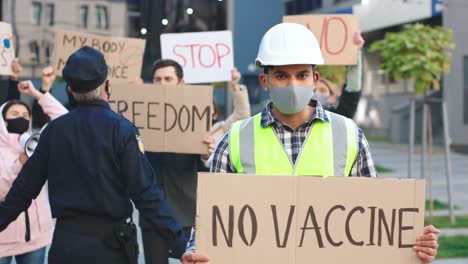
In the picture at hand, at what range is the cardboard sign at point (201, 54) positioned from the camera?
22.1 feet

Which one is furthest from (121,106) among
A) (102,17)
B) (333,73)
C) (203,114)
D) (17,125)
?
(333,73)

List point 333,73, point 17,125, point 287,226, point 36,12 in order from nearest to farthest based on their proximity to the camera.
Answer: point 287,226
point 17,125
point 36,12
point 333,73

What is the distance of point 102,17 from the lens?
896 inches

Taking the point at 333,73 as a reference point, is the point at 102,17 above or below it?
above

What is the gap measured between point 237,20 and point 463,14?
14610 millimetres

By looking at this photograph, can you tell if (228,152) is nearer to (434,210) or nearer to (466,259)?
(466,259)

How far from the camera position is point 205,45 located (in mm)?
6773

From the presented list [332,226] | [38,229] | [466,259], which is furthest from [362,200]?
[466,259]

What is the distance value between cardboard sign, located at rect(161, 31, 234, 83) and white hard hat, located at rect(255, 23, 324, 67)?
12.4 ft

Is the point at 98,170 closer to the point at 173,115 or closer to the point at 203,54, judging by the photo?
the point at 173,115

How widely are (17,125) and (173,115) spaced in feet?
3.39

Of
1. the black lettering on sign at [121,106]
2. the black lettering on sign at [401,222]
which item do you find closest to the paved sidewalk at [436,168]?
the black lettering on sign at [121,106]

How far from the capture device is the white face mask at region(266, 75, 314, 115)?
2934mm

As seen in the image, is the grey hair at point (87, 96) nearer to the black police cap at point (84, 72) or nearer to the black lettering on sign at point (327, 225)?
the black police cap at point (84, 72)
